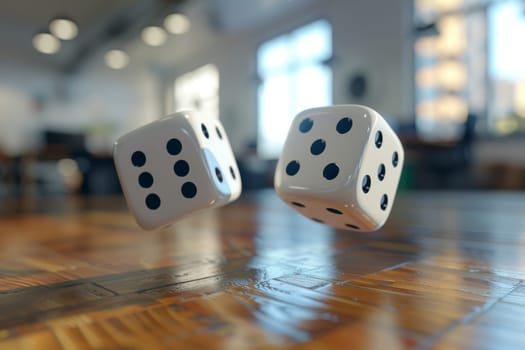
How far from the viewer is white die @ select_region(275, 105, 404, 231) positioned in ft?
1.76

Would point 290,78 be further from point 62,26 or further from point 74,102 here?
point 74,102

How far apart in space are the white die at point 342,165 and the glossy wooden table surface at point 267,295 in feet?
0.23

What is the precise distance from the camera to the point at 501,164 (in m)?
4.07

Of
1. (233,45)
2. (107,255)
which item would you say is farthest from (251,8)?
(107,255)

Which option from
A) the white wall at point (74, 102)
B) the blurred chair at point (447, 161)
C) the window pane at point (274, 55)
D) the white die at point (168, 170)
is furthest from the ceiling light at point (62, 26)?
the white die at point (168, 170)

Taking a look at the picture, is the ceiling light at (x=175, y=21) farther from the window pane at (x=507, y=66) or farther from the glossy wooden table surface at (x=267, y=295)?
the glossy wooden table surface at (x=267, y=295)

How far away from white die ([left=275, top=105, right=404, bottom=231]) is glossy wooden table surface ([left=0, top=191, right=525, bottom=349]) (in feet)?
0.23

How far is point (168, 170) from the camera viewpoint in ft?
1.90

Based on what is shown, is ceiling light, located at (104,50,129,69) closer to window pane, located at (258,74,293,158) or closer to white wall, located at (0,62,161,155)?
white wall, located at (0,62,161,155)

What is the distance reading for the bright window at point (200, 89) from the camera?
7922 millimetres

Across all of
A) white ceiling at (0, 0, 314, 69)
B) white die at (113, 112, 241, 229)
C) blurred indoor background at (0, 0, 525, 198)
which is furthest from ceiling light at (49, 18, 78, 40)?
white die at (113, 112, 241, 229)

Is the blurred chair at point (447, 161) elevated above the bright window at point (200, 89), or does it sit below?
below

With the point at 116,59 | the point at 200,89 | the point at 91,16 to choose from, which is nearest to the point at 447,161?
the point at 91,16

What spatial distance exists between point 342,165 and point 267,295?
228 mm
